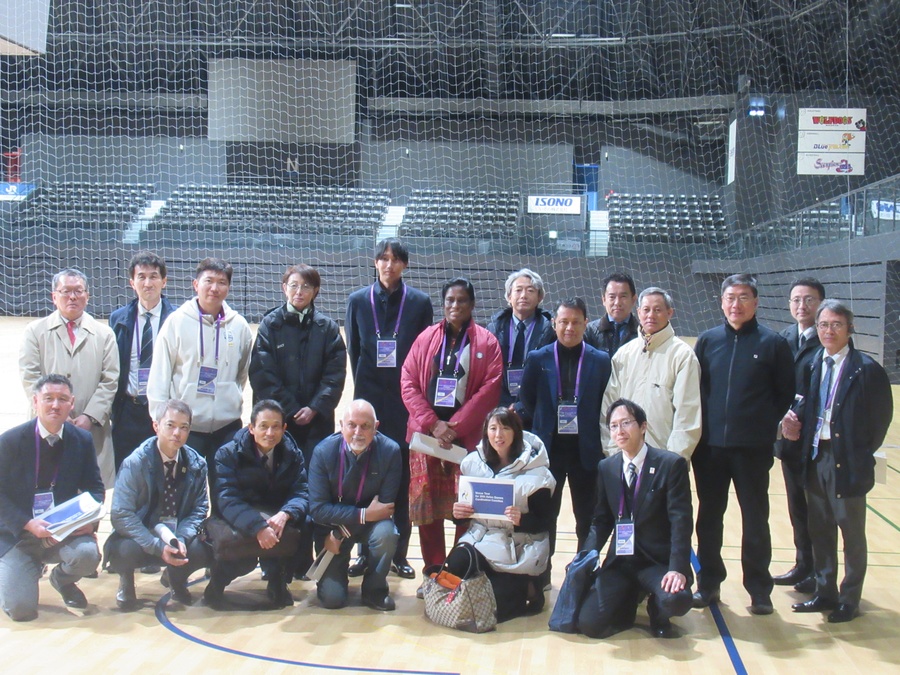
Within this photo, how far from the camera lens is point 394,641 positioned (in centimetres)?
353

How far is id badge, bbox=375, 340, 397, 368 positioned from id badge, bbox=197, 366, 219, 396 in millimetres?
842

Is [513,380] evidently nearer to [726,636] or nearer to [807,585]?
[726,636]

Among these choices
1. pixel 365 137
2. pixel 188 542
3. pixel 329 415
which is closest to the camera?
pixel 188 542

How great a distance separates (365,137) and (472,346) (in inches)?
→ 585

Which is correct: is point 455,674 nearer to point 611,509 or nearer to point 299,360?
point 611,509

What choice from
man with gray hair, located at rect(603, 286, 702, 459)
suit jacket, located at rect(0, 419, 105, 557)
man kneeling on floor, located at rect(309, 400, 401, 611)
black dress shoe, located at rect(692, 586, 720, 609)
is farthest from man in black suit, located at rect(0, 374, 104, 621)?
black dress shoe, located at rect(692, 586, 720, 609)

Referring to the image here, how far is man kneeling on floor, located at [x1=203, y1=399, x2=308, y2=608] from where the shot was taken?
391 centimetres

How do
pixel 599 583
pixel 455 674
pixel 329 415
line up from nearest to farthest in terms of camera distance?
pixel 455 674, pixel 599 583, pixel 329 415

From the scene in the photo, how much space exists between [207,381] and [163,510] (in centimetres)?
70

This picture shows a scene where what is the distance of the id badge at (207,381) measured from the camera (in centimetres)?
442

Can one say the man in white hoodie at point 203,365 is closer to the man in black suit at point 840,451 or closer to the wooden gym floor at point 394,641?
the wooden gym floor at point 394,641

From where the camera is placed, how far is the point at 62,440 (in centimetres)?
404

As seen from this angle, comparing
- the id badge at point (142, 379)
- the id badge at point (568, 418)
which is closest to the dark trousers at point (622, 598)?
the id badge at point (568, 418)

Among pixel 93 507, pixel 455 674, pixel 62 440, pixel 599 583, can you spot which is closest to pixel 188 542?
pixel 93 507
